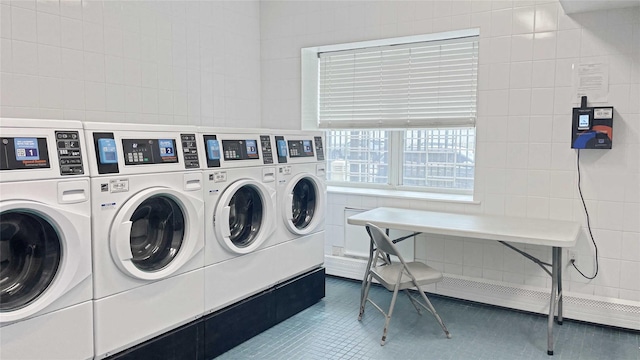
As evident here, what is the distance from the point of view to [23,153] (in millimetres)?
1882

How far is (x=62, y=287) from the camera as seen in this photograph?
6.56 feet

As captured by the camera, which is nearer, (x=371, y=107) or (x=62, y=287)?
(x=62, y=287)

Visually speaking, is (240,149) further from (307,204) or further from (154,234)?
(307,204)

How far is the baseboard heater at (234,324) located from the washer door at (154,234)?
375 millimetres

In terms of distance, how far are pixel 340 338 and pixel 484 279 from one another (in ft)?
4.22

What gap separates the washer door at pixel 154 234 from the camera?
7.29 feet

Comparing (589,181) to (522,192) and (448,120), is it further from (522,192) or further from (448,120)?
(448,120)

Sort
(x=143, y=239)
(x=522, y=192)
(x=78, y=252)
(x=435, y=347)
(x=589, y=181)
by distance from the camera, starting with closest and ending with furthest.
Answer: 1. (x=78, y=252)
2. (x=143, y=239)
3. (x=435, y=347)
4. (x=589, y=181)
5. (x=522, y=192)

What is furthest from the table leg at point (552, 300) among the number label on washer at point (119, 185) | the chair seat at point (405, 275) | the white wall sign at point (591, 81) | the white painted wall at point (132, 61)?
the white painted wall at point (132, 61)

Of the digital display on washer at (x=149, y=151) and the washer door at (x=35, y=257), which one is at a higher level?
the digital display on washer at (x=149, y=151)

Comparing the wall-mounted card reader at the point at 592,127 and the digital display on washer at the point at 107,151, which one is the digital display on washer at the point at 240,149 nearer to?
the digital display on washer at the point at 107,151

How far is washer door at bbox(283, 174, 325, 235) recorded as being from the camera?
3.58 metres

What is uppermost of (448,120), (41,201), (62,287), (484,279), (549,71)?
(549,71)

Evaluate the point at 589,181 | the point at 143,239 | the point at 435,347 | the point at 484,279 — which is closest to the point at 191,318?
the point at 143,239
